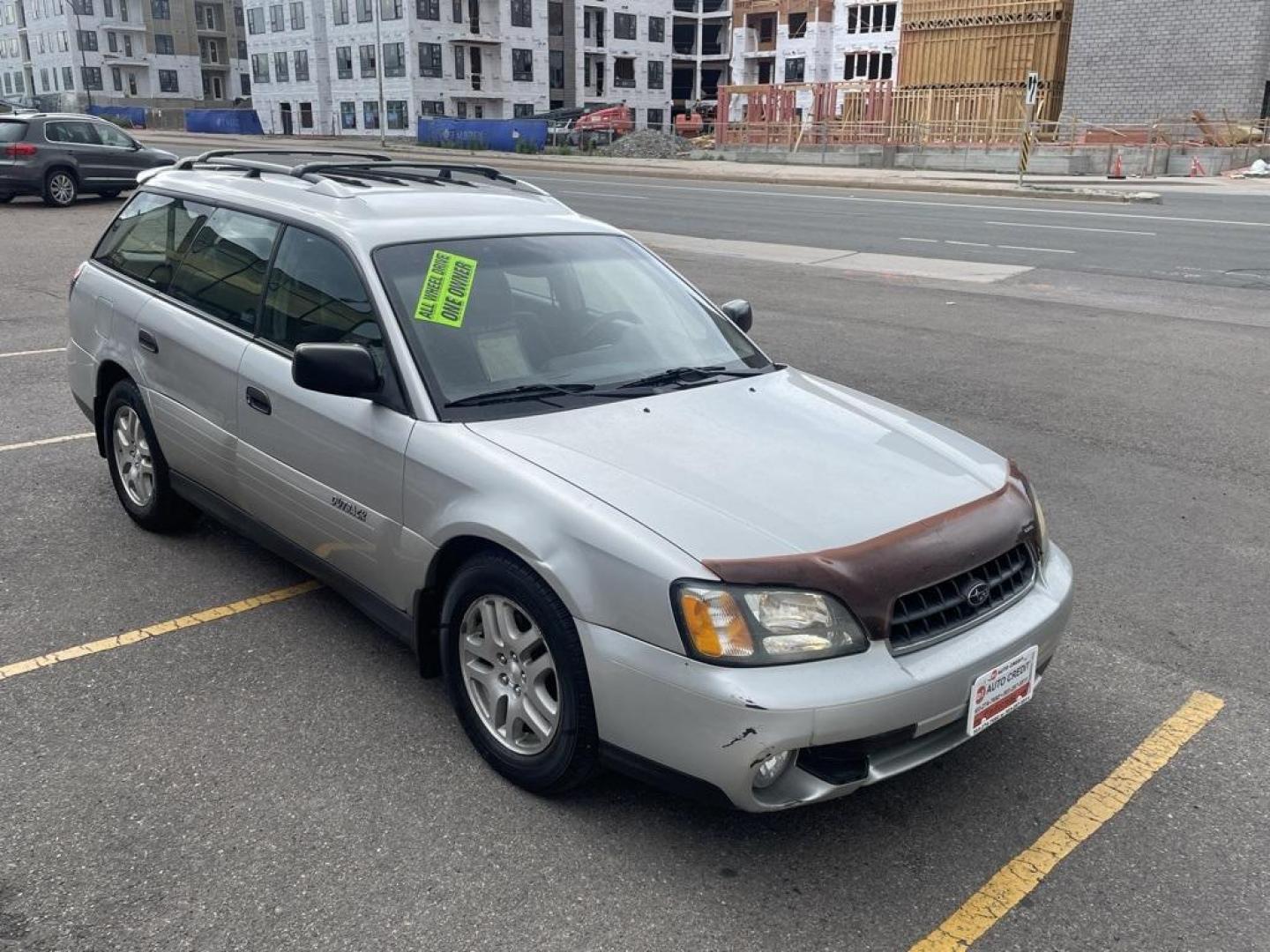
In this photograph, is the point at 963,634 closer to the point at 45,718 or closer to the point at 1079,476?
the point at 45,718

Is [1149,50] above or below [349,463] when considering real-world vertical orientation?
above

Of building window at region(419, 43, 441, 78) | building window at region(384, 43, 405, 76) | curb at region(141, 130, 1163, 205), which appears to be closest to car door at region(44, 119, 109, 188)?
curb at region(141, 130, 1163, 205)

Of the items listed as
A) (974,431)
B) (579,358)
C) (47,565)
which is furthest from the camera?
(974,431)

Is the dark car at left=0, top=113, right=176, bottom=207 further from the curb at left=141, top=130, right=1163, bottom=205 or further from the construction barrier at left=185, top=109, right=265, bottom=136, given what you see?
the construction barrier at left=185, top=109, right=265, bottom=136

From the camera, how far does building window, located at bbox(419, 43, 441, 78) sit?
70875 mm

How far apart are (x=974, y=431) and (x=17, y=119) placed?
65.0 feet

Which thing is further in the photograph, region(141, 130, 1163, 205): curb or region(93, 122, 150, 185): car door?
region(141, 130, 1163, 205): curb

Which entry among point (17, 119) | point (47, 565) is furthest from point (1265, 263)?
point (17, 119)

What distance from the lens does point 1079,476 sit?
6414 mm

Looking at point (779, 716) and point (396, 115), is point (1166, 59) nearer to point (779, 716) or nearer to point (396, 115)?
point (396, 115)

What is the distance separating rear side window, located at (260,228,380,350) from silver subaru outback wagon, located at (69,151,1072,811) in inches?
0.5

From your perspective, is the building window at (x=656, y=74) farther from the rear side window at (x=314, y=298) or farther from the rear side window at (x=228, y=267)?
the rear side window at (x=314, y=298)

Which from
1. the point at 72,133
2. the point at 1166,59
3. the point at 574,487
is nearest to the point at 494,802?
the point at 574,487

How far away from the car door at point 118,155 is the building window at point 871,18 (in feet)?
208
